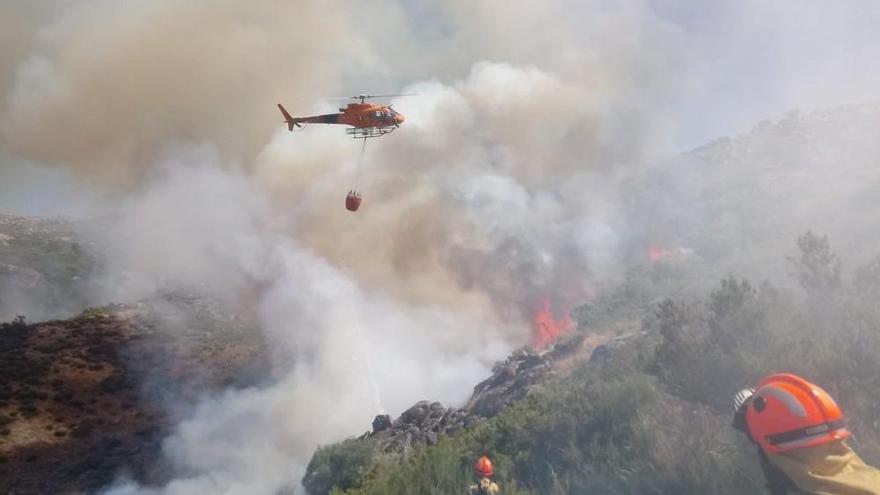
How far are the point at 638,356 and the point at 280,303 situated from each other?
3762 centimetres

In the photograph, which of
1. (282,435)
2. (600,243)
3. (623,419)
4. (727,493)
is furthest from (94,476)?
(600,243)

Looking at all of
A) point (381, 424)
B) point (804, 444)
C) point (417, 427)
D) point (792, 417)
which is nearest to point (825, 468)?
point (804, 444)

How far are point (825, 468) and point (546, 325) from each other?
4328 cm

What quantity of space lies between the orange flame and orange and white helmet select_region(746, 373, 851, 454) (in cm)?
3711

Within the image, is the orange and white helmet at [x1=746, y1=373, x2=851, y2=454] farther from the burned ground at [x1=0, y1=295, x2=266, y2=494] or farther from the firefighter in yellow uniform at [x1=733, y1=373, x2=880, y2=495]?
the burned ground at [x1=0, y1=295, x2=266, y2=494]

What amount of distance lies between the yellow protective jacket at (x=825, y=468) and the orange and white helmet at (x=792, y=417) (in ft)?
0.21

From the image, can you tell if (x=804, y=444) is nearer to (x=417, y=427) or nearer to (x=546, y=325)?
(x=417, y=427)

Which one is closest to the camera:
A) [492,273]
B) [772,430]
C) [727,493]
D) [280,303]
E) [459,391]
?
[772,430]

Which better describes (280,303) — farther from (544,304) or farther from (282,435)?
(544,304)

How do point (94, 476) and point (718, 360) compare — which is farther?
point (94, 476)

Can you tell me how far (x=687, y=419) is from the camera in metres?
10.1

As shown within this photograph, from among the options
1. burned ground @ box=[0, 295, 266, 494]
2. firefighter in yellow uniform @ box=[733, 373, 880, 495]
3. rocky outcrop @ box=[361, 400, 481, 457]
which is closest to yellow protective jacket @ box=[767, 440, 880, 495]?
firefighter in yellow uniform @ box=[733, 373, 880, 495]

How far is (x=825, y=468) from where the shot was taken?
3.72 metres

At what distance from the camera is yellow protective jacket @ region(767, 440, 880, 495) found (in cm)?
358
